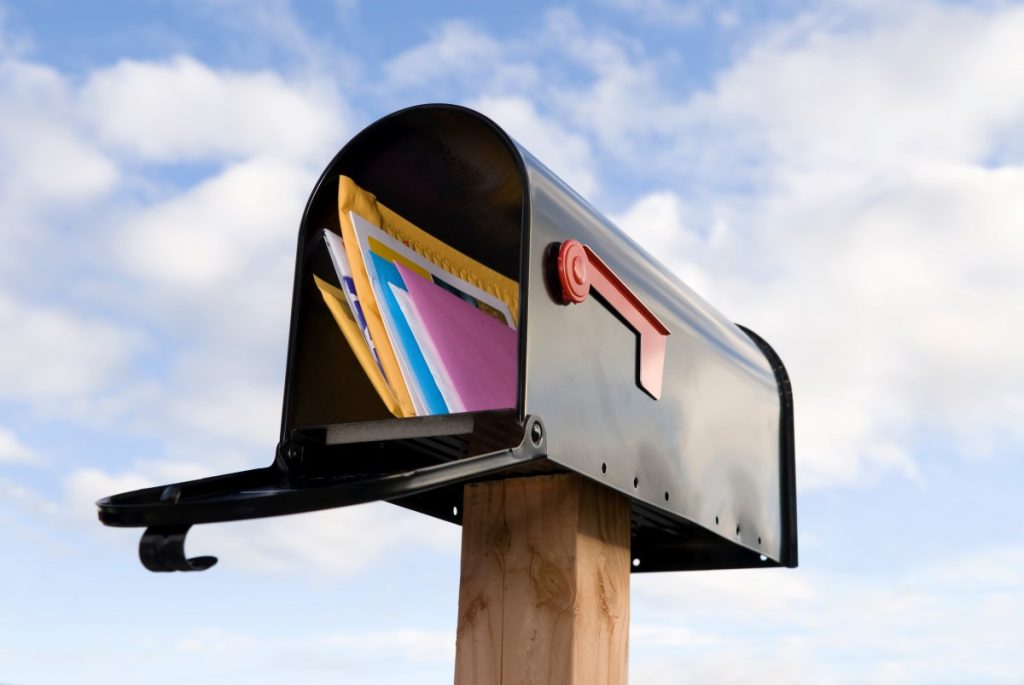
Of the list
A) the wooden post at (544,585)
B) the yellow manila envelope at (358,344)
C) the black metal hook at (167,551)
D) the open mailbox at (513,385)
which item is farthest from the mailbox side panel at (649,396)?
the black metal hook at (167,551)

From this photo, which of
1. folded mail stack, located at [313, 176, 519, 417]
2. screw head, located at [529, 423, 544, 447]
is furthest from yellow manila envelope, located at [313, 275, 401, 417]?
screw head, located at [529, 423, 544, 447]

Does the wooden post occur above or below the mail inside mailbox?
below

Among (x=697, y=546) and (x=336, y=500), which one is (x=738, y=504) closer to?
(x=697, y=546)

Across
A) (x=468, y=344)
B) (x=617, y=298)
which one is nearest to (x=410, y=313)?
(x=468, y=344)

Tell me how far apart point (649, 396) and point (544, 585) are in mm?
386

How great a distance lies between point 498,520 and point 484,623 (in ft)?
0.60

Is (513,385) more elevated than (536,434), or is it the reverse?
(513,385)

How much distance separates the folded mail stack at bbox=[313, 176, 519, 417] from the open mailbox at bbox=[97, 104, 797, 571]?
0.04 meters

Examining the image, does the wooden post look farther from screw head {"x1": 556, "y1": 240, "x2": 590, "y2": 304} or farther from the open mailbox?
screw head {"x1": 556, "y1": 240, "x2": 590, "y2": 304}

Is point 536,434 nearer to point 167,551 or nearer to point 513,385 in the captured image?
point 513,385

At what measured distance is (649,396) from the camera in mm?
2037

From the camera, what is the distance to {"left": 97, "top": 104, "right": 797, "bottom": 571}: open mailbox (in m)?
1.65

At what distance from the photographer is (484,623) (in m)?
2.00

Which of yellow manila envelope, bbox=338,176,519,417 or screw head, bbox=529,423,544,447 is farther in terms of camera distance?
yellow manila envelope, bbox=338,176,519,417
